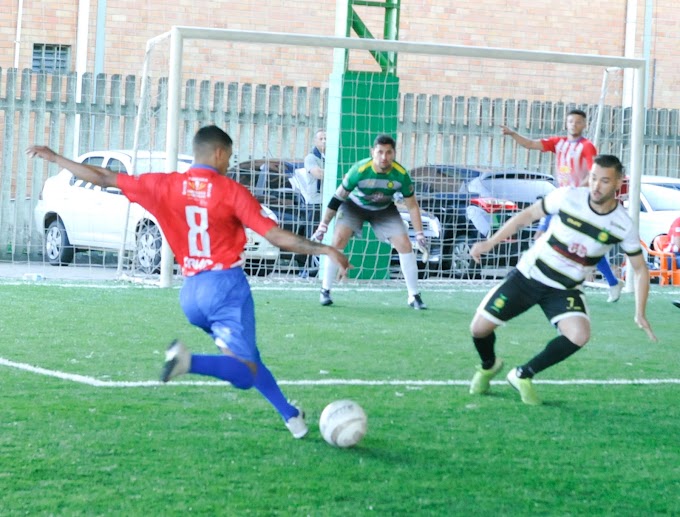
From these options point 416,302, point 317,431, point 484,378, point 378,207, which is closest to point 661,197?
point 416,302

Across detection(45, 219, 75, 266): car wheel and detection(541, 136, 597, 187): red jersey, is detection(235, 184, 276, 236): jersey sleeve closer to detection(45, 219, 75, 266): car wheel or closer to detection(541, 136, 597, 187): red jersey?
detection(541, 136, 597, 187): red jersey

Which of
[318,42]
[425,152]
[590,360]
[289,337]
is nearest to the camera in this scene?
[590,360]

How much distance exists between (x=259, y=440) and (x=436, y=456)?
2.90ft

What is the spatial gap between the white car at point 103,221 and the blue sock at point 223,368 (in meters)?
9.17

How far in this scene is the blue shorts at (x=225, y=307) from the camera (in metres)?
5.89

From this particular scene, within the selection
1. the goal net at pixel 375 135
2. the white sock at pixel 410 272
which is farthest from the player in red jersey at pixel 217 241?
the goal net at pixel 375 135

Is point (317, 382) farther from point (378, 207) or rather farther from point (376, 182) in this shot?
point (378, 207)

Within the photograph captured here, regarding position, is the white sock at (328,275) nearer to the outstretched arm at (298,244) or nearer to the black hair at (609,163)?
the black hair at (609,163)

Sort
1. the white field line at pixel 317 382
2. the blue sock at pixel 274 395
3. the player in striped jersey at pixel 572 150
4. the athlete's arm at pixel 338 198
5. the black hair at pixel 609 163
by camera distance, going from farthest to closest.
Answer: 1. the player in striped jersey at pixel 572 150
2. the athlete's arm at pixel 338 198
3. the white field line at pixel 317 382
4. the black hair at pixel 609 163
5. the blue sock at pixel 274 395

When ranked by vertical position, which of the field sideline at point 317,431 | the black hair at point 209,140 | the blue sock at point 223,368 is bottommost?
the field sideline at point 317,431

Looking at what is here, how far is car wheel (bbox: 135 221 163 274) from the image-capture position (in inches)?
587

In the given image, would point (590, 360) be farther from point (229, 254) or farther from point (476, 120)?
point (476, 120)

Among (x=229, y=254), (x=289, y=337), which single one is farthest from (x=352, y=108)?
(x=229, y=254)

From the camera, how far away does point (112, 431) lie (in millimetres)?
6105
